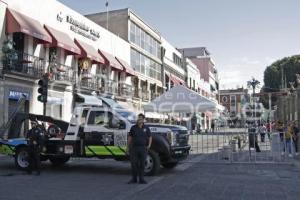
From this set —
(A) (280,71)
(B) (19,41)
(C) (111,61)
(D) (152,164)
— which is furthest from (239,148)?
(A) (280,71)

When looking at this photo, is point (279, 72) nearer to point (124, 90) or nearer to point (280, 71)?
point (280, 71)

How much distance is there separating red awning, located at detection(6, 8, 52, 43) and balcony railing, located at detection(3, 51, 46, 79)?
1246 mm

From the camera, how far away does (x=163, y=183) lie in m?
11.5

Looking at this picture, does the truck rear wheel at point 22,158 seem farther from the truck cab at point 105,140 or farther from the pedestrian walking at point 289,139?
the pedestrian walking at point 289,139

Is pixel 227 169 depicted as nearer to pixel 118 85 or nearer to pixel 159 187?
pixel 159 187

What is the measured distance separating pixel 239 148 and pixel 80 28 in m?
17.4

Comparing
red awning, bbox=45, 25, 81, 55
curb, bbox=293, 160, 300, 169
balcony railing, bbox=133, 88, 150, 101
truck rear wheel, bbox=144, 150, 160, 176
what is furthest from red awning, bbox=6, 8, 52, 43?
balcony railing, bbox=133, 88, 150, 101

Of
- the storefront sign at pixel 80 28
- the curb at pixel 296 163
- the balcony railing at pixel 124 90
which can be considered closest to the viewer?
the curb at pixel 296 163

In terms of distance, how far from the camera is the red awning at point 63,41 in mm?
26847

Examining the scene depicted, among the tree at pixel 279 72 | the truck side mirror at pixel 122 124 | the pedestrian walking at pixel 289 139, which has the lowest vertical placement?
the pedestrian walking at pixel 289 139

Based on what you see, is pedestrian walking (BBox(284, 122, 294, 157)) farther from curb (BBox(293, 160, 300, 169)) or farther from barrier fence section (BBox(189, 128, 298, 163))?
curb (BBox(293, 160, 300, 169))

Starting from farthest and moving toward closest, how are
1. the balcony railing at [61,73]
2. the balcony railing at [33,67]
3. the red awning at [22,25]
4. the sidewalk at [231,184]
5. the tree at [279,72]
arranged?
the tree at [279,72] < the balcony railing at [61,73] < the red awning at [22,25] < the balcony railing at [33,67] < the sidewalk at [231,184]

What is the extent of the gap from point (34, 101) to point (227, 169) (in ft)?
49.2

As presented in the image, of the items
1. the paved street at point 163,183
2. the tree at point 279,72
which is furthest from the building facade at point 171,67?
the paved street at point 163,183
